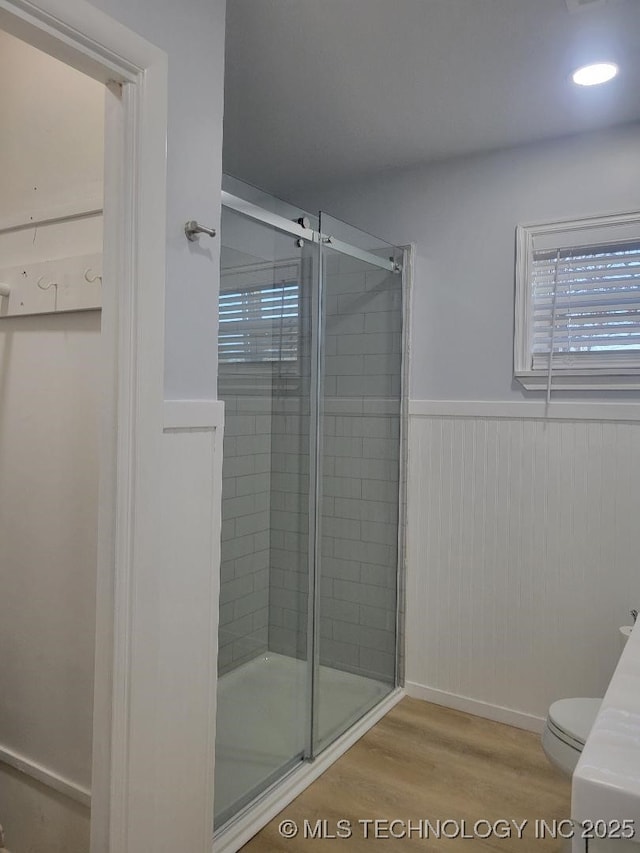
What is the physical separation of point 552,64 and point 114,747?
2.31 meters

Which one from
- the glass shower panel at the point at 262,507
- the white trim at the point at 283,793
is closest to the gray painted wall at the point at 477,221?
the glass shower panel at the point at 262,507

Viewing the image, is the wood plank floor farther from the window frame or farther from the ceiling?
the ceiling

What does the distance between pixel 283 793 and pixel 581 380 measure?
1902 millimetres

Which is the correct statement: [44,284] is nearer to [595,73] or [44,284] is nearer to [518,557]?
[595,73]

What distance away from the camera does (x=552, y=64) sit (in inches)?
77.0

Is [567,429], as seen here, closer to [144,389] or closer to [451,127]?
[451,127]

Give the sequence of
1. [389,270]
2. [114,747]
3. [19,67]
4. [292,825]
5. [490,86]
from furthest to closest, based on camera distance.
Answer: [389,270] < [490,86] < [292,825] < [19,67] < [114,747]

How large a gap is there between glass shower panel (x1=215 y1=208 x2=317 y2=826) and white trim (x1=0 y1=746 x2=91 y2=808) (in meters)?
0.44

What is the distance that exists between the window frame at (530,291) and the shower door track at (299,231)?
571 millimetres

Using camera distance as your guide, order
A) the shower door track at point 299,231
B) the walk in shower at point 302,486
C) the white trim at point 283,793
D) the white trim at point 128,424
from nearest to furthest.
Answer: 1. the white trim at point 128,424
2. the white trim at point 283,793
3. the shower door track at point 299,231
4. the walk in shower at point 302,486

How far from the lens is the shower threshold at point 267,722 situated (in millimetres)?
1967

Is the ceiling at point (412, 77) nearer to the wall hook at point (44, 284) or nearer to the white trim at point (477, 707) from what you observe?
the wall hook at point (44, 284)

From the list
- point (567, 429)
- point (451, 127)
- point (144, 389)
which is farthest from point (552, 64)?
point (144, 389)

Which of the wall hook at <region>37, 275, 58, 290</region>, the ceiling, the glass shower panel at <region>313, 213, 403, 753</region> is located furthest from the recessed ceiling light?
the wall hook at <region>37, 275, 58, 290</region>
